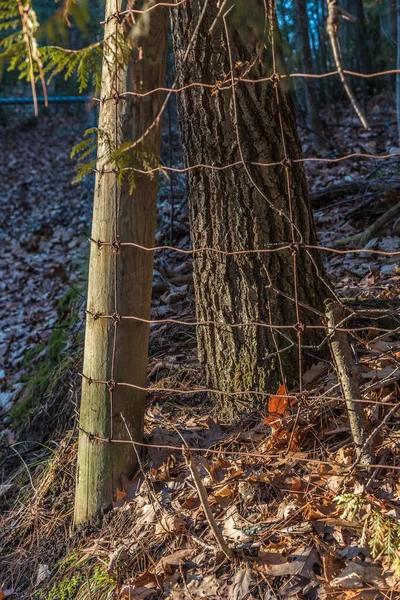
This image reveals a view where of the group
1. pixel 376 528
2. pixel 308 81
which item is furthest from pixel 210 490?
pixel 308 81

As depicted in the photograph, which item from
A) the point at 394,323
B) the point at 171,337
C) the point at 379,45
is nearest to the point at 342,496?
the point at 394,323

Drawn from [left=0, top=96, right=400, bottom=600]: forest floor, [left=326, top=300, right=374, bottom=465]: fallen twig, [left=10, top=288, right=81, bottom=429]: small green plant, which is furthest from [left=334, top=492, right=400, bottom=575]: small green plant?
[left=10, top=288, right=81, bottom=429]: small green plant

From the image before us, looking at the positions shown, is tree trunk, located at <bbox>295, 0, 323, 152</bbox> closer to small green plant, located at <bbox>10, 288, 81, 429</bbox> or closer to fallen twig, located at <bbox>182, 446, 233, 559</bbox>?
small green plant, located at <bbox>10, 288, 81, 429</bbox>

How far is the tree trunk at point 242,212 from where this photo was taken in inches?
107

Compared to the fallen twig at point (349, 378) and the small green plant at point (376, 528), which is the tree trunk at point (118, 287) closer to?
the fallen twig at point (349, 378)

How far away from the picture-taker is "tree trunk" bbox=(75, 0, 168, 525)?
2.52m

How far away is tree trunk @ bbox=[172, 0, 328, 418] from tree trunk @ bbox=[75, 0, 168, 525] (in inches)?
11.5

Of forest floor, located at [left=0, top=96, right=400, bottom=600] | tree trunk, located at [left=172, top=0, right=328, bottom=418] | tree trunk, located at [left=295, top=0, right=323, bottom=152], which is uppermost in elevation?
tree trunk, located at [left=295, top=0, right=323, bottom=152]

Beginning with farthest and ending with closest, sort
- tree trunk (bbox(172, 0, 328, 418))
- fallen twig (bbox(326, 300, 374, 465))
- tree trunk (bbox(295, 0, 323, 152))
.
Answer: tree trunk (bbox(295, 0, 323, 152)) → tree trunk (bbox(172, 0, 328, 418)) → fallen twig (bbox(326, 300, 374, 465))

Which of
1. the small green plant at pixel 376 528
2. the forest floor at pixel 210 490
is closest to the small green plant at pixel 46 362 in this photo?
the forest floor at pixel 210 490

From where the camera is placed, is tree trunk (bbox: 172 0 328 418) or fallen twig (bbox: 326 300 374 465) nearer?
fallen twig (bbox: 326 300 374 465)

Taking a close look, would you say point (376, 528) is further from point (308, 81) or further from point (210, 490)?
point (308, 81)

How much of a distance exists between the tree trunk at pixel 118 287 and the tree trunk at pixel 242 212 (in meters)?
0.29

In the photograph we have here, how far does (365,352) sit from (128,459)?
4.25 feet
